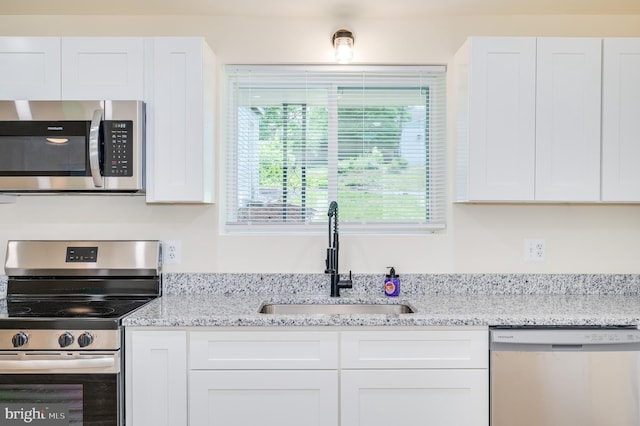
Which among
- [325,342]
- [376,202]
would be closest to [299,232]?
[376,202]

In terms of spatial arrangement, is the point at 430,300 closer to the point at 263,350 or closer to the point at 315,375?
the point at 315,375

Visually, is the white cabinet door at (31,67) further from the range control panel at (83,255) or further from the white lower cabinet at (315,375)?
the white lower cabinet at (315,375)

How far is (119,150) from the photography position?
192 centimetres

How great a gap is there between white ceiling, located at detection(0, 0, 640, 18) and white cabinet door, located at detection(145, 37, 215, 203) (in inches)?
13.6

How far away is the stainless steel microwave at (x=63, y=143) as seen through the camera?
192cm

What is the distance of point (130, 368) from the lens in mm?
1662

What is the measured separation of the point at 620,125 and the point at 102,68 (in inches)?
96.7

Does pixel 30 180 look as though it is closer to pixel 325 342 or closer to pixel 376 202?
pixel 325 342

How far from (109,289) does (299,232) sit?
1.02 meters

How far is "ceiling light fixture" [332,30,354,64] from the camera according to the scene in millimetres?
2156

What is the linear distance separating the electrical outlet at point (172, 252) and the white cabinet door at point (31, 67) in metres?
0.88

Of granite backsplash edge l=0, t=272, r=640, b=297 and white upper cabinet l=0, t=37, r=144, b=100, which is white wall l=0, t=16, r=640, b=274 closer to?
granite backsplash edge l=0, t=272, r=640, b=297

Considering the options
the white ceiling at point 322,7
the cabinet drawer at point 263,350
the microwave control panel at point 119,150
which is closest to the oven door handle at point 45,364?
the cabinet drawer at point 263,350

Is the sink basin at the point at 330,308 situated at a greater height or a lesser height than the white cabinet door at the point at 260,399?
greater
